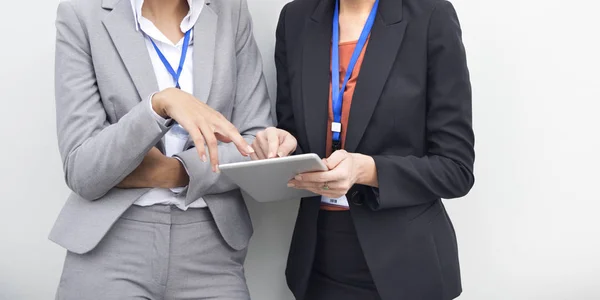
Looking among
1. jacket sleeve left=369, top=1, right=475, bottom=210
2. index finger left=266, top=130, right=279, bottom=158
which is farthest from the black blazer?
index finger left=266, top=130, right=279, bottom=158

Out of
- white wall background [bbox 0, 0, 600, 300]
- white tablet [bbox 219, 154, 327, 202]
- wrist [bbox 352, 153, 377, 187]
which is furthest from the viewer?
white wall background [bbox 0, 0, 600, 300]

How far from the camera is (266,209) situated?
231 centimetres


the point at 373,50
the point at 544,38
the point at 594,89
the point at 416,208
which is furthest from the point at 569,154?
the point at 373,50

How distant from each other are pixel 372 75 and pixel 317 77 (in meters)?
0.17

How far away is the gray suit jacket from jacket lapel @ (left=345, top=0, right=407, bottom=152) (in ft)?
0.99

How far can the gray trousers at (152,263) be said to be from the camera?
167cm

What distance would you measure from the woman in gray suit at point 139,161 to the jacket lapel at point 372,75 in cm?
30

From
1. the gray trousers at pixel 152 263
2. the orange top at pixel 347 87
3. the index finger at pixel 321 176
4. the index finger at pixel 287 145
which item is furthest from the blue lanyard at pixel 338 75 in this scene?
the gray trousers at pixel 152 263

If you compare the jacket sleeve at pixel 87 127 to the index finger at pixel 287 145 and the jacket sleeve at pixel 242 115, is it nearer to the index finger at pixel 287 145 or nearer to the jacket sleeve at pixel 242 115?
the jacket sleeve at pixel 242 115

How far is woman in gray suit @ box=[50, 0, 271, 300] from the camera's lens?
165cm

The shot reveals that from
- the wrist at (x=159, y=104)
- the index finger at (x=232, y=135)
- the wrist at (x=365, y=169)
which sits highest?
the wrist at (x=159, y=104)

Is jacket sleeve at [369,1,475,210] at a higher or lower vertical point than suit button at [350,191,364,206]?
higher

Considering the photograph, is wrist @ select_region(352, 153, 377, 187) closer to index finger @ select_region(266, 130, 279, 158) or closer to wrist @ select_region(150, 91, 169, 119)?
index finger @ select_region(266, 130, 279, 158)

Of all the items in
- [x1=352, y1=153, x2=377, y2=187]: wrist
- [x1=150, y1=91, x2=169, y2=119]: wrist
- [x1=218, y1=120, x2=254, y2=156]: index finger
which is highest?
[x1=150, y1=91, x2=169, y2=119]: wrist
